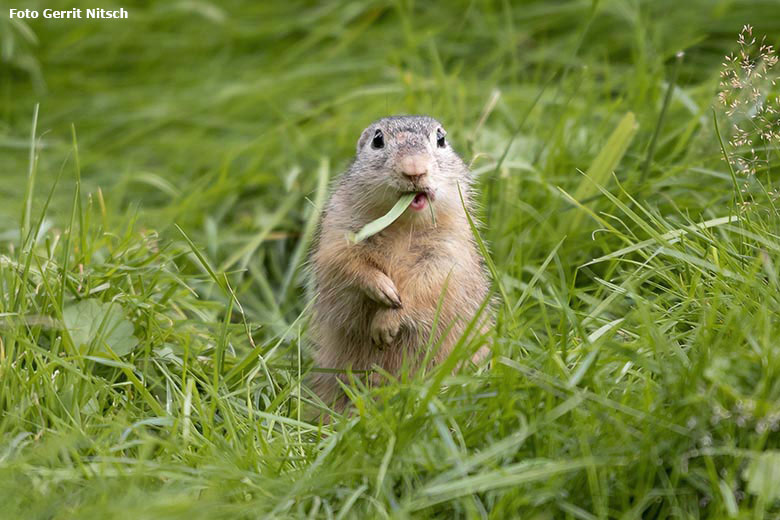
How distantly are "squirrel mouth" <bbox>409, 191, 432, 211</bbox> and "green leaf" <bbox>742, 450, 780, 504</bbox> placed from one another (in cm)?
187

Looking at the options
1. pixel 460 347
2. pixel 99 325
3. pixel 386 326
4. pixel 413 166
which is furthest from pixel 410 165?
pixel 99 325

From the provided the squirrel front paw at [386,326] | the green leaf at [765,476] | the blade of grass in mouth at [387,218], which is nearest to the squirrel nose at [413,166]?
the blade of grass in mouth at [387,218]

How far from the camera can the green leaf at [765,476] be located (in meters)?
2.91

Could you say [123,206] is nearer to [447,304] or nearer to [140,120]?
[140,120]

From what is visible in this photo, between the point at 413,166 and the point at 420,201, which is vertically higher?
the point at 413,166

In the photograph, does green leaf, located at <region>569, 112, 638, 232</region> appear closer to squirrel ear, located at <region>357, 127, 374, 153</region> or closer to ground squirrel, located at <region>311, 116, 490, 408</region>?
ground squirrel, located at <region>311, 116, 490, 408</region>

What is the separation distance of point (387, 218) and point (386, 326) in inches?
20.0

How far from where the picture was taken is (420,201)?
434cm

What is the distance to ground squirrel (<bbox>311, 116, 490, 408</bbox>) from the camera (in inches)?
172

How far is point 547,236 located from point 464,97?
1416mm

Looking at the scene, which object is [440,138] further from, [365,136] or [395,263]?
[395,263]

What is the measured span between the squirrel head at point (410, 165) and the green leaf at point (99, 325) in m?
1.24

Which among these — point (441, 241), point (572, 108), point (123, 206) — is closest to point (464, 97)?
point (572, 108)

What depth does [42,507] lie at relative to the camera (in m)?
3.09
